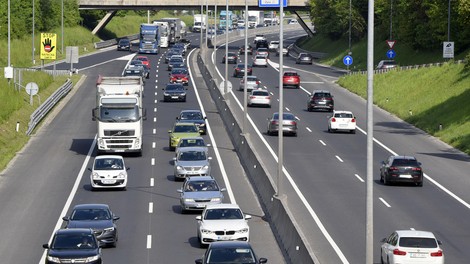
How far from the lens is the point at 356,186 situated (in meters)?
49.4

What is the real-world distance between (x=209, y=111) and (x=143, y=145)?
16053mm

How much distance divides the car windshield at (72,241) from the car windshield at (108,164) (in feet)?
54.6

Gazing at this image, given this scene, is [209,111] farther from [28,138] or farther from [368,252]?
[368,252]

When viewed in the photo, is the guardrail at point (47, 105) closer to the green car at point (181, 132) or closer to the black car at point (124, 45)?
the green car at point (181, 132)

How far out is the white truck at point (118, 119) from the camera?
2242 inches

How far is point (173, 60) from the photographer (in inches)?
4560

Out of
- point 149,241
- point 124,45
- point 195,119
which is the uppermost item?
point 124,45

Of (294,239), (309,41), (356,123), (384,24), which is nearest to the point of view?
(294,239)

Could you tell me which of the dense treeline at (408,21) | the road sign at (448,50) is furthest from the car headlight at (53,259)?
the dense treeline at (408,21)

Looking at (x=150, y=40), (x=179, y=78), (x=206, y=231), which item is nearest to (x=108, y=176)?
(x=206, y=231)

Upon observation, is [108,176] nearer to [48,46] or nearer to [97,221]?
[97,221]

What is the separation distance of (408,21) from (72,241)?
83735 mm

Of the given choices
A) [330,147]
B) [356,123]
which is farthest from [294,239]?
[356,123]

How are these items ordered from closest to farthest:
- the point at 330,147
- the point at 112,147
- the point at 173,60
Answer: the point at 112,147 < the point at 330,147 < the point at 173,60
